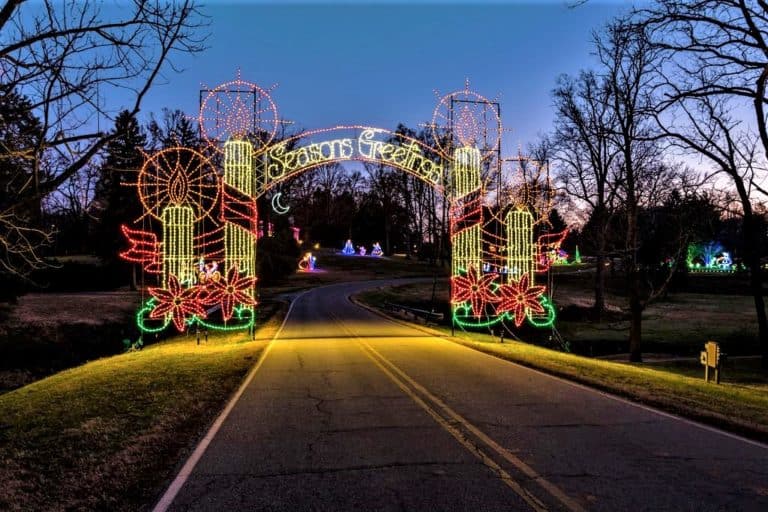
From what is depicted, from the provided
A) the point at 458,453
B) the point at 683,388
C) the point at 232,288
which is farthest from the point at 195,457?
the point at 232,288

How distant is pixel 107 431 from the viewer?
25.3 ft

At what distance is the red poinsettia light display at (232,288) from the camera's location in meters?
19.4

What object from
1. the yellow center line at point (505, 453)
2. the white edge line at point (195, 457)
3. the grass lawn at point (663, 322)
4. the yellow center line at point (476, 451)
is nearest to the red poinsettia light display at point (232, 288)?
the white edge line at point (195, 457)

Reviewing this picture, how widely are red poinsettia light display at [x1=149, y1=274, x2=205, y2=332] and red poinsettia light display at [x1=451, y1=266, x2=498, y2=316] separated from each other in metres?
8.39

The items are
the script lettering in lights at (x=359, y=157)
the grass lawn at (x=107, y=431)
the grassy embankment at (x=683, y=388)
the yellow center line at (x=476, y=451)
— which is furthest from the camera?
the script lettering in lights at (x=359, y=157)

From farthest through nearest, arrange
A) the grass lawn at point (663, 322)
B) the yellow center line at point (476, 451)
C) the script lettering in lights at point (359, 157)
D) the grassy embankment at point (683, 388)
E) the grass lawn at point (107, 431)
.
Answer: the grass lawn at point (663, 322) → the script lettering in lights at point (359, 157) → the grassy embankment at point (683, 388) → the grass lawn at point (107, 431) → the yellow center line at point (476, 451)

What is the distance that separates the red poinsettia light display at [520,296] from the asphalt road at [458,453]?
8.95m

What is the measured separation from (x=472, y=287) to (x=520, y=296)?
1.62m

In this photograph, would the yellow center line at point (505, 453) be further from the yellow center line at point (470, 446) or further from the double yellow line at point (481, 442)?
the yellow center line at point (470, 446)

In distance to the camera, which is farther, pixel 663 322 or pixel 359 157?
pixel 663 322

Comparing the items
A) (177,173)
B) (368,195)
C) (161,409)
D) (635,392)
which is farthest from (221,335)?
(368,195)

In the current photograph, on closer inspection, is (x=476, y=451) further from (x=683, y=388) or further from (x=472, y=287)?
(x=472, y=287)

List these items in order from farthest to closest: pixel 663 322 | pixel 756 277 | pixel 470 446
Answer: pixel 663 322
pixel 756 277
pixel 470 446

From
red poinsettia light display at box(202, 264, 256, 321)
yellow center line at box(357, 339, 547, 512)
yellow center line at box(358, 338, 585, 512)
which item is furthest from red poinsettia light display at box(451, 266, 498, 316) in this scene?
yellow center line at box(358, 338, 585, 512)
